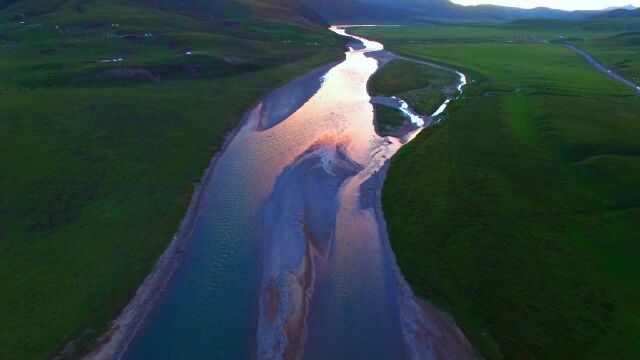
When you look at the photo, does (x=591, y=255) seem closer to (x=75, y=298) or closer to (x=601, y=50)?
(x=75, y=298)

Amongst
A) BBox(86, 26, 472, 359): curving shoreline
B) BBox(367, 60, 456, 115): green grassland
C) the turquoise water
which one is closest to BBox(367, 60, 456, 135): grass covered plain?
BBox(367, 60, 456, 115): green grassland

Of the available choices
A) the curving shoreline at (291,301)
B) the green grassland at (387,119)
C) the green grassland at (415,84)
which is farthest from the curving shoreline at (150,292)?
the green grassland at (415,84)

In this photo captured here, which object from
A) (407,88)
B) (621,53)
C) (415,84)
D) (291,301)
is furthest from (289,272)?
(621,53)

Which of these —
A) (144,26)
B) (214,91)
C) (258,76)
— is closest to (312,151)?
(214,91)

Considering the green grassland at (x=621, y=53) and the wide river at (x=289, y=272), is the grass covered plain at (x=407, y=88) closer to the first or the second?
the wide river at (x=289, y=272)

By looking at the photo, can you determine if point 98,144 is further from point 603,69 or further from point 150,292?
point 603,69

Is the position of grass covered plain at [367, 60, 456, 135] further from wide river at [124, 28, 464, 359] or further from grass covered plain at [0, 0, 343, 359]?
grass covered plain at [0, 0, 343, 359]
